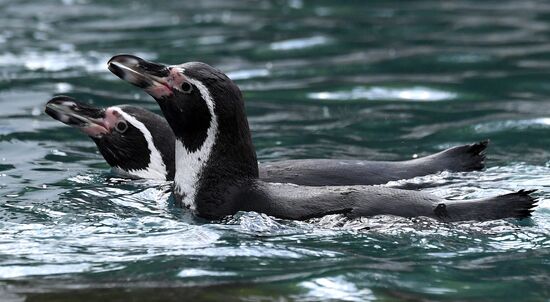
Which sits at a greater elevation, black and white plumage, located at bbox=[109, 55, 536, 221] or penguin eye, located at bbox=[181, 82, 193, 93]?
penguin eye, located at bbox=[181, 82, 193, 93]

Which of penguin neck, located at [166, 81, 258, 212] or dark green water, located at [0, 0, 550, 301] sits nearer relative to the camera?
dark green water, located at [0, 0, 550, 301]

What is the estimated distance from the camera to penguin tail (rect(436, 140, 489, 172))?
9.22 metres

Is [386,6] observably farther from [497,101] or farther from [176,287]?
[176,287]

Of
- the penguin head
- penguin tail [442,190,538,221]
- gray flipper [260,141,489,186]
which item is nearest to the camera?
penguin tail [442,190,538,221]

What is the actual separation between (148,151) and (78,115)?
587 millimetres

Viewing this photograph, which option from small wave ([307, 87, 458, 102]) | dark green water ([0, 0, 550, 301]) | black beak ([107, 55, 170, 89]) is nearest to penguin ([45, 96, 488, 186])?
dark green water ([0, 0, 550, 301])

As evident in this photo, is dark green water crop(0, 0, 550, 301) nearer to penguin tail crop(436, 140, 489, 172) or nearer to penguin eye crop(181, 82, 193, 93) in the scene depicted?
penguin tail crop(436, 140, 489, 172)

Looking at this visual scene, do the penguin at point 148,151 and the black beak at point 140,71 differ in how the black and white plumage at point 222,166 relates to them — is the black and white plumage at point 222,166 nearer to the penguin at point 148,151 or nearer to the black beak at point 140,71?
the black beak at point 140,71

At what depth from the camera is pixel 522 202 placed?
7.62m

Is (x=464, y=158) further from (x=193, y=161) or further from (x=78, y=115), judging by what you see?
(x=78, y=115)

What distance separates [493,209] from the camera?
765 centimetres

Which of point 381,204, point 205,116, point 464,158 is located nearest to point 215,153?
point 205,116

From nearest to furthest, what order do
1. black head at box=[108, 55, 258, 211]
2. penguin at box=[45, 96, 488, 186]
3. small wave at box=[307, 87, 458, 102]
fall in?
black head at box=[108, 55, 258, 211], penguin at box=[45, 96, 488, 186], small wave at box=[307, 87, 458, 102]

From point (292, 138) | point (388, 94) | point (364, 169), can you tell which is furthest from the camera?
point (388, 94)
